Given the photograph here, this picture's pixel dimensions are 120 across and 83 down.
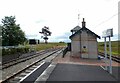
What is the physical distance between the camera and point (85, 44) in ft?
136

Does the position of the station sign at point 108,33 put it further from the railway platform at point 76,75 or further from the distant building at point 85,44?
the distant building at point 85,44

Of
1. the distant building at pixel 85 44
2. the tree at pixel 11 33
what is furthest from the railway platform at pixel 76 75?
the tree at pixel 11 33

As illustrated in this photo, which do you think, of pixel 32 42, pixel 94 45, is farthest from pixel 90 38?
pixel 32 42

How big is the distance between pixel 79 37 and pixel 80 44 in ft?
3.61

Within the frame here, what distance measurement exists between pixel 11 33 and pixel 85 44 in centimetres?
2877

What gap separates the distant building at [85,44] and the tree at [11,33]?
25.5m

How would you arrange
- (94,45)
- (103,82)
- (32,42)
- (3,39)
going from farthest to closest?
(32,42)
(3,39)
(94,45)
(103,82)

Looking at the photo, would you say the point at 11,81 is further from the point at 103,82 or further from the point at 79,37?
the point at 79,37

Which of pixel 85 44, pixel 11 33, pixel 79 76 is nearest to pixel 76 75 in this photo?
pixel 79 76

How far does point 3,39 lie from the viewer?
63469 millimetres

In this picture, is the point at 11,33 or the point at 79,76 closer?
the point at 79,76

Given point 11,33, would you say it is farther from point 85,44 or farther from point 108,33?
point 108,33

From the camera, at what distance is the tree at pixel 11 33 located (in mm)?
64425

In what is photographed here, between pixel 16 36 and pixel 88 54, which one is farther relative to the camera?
pixel 16 36
